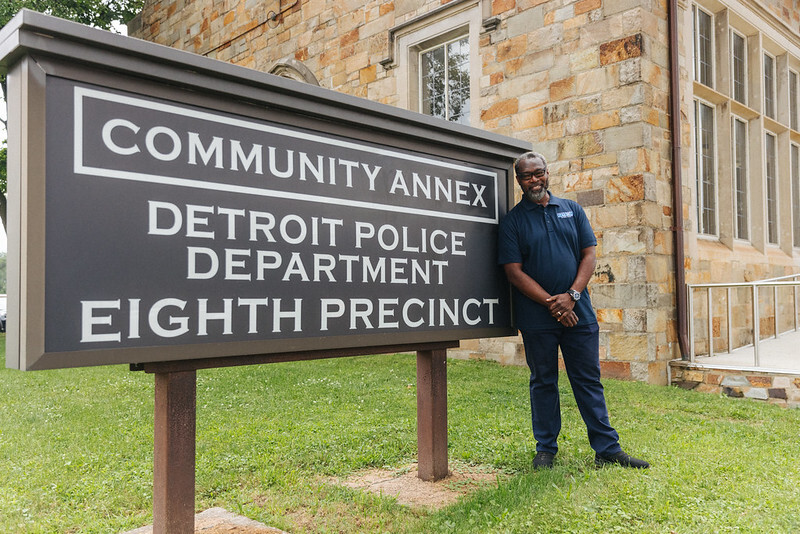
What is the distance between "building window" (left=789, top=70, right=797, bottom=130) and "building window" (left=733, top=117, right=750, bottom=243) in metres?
1.73

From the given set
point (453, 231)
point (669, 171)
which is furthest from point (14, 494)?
point (669, 171)

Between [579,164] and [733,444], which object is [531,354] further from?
[579,164]

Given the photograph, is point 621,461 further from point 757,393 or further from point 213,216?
point 757,393

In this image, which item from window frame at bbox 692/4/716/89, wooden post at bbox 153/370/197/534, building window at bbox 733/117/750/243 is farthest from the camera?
building window at bbox 733/117/750/243

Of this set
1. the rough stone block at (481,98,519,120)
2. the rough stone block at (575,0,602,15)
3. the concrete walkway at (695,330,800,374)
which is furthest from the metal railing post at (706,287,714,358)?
the rough stone block at (575,0,602,15)

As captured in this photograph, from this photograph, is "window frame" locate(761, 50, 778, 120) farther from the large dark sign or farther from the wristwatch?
the large dark sign

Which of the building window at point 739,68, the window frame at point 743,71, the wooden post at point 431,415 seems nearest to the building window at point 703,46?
the window frame at point 743,71

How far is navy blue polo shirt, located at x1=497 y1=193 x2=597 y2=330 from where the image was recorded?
3.67 meters

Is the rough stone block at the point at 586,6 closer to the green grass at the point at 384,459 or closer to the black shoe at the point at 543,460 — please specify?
the green grass at the point at 384,459

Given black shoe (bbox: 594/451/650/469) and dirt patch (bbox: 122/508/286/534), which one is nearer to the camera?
dirt patch (bbox: 122/508/286/534)

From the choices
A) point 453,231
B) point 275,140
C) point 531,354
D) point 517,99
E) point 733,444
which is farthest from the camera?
point 517,99

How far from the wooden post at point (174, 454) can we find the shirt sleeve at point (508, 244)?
6.20ft

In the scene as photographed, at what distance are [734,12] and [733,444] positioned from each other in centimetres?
688

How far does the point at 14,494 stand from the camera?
354 cm
